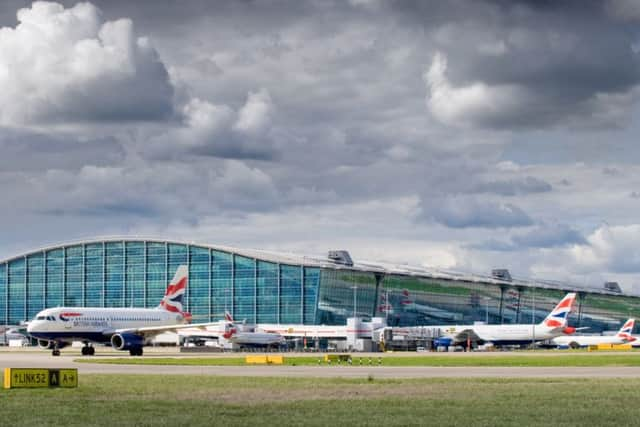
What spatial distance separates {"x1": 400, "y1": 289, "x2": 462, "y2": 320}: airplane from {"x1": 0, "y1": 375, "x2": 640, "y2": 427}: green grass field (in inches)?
5694

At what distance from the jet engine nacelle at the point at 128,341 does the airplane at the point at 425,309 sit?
325 feet

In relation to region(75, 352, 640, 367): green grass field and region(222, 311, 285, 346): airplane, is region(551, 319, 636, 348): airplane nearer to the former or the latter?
region(222, 311, 285, 346): airplane

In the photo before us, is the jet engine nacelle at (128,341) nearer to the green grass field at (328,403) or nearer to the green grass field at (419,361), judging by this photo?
the green grass field at (419,361)

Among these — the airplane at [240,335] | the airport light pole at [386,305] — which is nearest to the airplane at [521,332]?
the airplane at [240,335]

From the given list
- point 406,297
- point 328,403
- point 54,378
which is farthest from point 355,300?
point 328,403

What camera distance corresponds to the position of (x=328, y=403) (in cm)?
3177

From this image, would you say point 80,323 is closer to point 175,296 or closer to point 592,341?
point 175,296

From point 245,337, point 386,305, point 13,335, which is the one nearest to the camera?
point 245,337

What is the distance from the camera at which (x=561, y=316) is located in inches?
5502

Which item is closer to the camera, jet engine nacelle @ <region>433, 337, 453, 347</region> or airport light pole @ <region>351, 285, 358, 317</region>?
jet engine nacelle @ <region>433, 337, 453, 347</region>

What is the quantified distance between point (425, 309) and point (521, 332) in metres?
52.6

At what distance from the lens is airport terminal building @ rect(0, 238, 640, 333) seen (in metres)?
173

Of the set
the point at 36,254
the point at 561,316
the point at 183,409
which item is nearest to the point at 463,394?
the point at 183,409

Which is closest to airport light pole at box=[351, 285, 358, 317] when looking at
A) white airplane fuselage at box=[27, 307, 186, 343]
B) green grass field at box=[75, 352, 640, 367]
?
white airplane fuselage at box=[27, 307, 186, 343]
